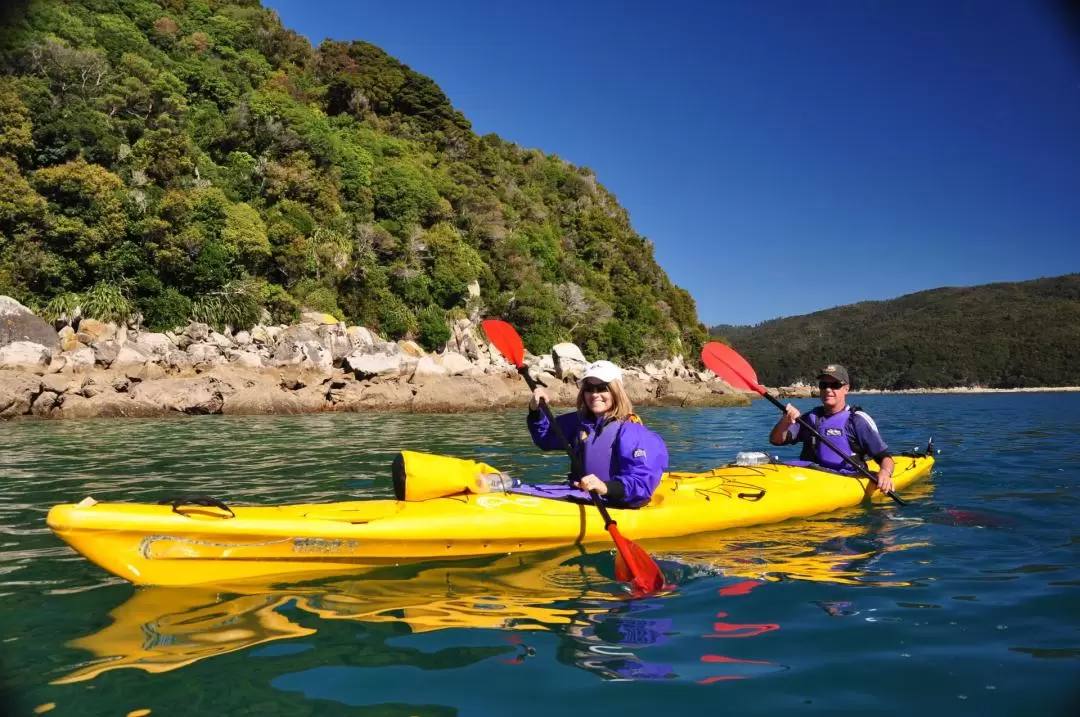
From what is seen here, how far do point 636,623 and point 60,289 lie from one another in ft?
72.8

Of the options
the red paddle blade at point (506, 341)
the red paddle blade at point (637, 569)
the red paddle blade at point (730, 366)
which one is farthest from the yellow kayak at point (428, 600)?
the red paddle blade at point (730, 366)

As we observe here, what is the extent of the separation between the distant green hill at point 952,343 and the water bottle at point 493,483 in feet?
281

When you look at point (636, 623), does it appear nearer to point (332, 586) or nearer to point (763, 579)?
point (763, 579)

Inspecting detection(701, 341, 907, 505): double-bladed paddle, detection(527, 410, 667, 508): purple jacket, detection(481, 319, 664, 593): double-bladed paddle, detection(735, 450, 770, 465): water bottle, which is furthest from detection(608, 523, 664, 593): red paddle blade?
detection(701, 341, 907, 505): double-bladed paddle

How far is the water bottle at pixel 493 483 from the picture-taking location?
4.30 meters

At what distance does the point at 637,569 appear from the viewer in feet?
11.5

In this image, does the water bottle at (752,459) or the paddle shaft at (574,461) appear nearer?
the paddle shaft at (574,461)

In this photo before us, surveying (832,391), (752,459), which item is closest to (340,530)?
(752,459)

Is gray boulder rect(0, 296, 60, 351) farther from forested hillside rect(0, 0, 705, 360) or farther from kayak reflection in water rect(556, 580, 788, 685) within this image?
kayak reflection in water rect(556, 580, 788, 685)

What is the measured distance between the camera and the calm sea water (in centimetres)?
212

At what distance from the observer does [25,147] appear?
20.6m

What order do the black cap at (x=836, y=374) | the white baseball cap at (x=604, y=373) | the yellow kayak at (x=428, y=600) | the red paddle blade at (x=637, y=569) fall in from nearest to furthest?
the yellow kayak at (x=428, y=600), the red paddle blade at (x=637, y=569), the white baseball cap at (x=604, y=373), the black cap at (x=836, y=374)

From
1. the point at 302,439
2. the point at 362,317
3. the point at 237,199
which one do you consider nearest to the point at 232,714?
the point at 302,439

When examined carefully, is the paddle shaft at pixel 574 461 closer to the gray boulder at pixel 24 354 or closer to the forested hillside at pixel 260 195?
the gray boulder at pixel 24 354
